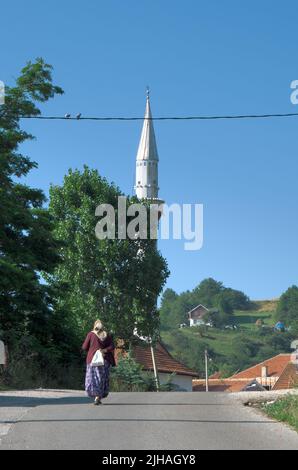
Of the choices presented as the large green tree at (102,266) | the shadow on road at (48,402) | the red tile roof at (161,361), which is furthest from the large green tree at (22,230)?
the red tile roof at (161,361)

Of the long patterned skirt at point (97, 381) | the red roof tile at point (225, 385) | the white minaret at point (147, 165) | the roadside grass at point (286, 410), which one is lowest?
the red roof tile at point (225, 385)

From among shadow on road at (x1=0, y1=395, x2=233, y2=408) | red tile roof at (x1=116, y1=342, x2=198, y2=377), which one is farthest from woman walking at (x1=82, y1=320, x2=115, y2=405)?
red tile roof at (x1=116, y1=342, x2=198, y2=377)

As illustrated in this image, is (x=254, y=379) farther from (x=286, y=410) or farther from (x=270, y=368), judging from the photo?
(x=286, y=410)

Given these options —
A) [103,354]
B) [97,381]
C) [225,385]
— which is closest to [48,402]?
[97,381]

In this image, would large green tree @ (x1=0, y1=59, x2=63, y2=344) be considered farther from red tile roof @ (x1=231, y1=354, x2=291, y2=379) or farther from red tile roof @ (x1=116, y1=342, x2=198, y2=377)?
A: red tile roof @ (x1=231, y1=354, x2=291, y2=379)

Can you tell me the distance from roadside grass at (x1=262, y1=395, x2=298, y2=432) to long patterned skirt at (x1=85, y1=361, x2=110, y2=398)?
3.07 m

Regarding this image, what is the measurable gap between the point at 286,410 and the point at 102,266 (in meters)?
44.0

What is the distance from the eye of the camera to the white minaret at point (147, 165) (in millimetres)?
114875

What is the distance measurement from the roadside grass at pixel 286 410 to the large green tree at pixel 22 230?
36.0 ft

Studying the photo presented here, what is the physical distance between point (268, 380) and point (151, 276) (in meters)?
35.6

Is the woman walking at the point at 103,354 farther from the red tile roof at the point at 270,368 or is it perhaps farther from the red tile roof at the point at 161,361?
the red tile roof at the point at 270,368

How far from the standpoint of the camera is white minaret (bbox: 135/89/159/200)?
377ft

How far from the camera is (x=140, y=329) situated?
184 feet
